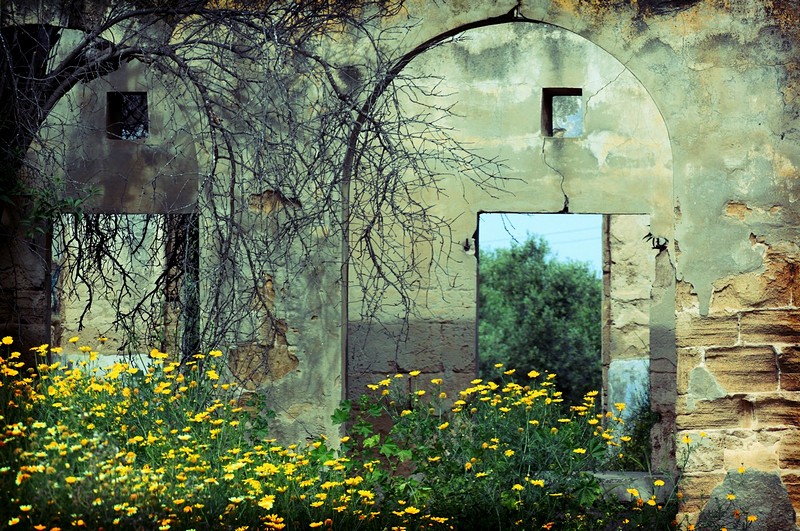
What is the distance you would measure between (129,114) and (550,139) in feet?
12.1

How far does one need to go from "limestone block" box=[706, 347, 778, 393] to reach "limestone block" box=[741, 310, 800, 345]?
48 millimetres

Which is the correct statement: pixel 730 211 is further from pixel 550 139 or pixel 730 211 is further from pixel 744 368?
pixel 550 139

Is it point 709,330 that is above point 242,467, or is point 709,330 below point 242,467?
above

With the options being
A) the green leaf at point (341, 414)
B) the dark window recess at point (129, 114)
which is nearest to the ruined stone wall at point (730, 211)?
the green leaf at point (341, 414)

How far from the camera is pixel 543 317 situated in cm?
1582

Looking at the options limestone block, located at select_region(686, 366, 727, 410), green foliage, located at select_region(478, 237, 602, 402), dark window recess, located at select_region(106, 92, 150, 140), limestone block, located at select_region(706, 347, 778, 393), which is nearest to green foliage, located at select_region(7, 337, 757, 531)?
limestone block, located at select_region(686, 366, 727, 410)

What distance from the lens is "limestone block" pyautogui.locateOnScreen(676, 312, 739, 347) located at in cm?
517

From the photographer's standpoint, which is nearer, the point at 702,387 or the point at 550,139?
the point at 702,387

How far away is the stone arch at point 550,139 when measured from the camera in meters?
9.37

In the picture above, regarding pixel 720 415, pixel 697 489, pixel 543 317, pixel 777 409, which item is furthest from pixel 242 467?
pixel 543 317

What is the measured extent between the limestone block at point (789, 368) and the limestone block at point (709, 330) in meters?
0.24

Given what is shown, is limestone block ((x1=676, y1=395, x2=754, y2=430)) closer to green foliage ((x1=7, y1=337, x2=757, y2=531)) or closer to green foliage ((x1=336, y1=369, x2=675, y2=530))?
green foliage ((x1=7, y1=337, x2=757, y2=531))

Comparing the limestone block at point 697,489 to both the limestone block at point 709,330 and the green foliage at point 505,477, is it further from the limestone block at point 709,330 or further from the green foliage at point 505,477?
the limestone block at point 709,330

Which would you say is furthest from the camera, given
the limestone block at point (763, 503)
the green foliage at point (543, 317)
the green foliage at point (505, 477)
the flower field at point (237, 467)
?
the green foliage at point (543, 317)
